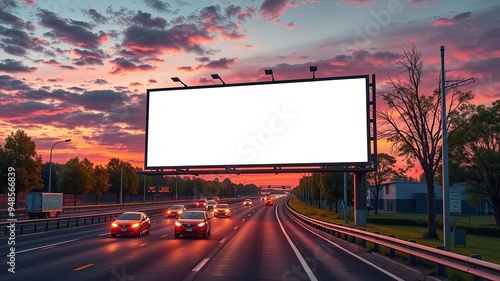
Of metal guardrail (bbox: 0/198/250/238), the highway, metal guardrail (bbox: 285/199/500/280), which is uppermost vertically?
metal guardrail (bbox: 285/199/500/280)

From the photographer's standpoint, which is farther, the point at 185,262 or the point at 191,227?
the point at 191,227

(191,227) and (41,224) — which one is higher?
(191,227)

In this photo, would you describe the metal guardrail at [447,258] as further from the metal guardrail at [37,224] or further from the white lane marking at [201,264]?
the metal guardrail at [37,224]

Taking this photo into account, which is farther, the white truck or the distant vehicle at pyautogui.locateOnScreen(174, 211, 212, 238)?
the white truck

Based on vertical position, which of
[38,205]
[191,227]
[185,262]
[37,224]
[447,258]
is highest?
[447,258]

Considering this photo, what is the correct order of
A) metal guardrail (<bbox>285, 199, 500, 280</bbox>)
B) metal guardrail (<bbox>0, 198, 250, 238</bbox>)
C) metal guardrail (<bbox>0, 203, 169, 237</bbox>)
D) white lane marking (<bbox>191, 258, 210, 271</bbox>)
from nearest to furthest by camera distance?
1. metal guardrail (<bbox>285, 199, 500, 280</bbox>)
2. white lane marking (<bbox>191, 258, 210, 271</bbox>)
3. metal guardrail (<bbox>0, 203, 169, 237</bbox>)
4. metal guardrail (<bbox>0, 198, 250, 238</bbox>)

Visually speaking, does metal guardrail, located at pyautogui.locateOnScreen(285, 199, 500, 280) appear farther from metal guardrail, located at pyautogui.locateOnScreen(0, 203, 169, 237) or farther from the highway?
metal guardrail, located at pyautogui.locateOnScreen(0, 203, 169, 237)

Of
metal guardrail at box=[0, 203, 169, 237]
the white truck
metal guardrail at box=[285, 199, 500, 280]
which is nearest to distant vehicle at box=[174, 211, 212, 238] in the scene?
metal guardrail at box=[0, 203, 169, 237]

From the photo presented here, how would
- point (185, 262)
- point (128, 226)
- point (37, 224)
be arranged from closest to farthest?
point (185, 262), point (128, 226), point (37, 224)

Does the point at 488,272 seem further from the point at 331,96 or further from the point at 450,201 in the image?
the point at 331,96

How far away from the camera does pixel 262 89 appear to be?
39.2m

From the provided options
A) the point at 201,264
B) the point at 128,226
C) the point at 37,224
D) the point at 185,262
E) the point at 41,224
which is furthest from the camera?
the point at 37,224

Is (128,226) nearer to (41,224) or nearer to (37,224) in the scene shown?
(41,224)

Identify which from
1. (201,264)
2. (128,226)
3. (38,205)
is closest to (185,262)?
(201,264)
